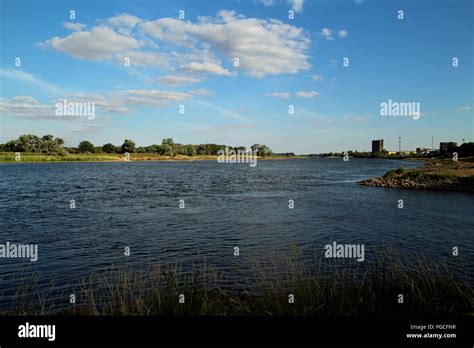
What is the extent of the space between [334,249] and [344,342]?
16.4 metres

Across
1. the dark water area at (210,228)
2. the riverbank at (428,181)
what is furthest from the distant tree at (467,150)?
the dark water area at (210,228)

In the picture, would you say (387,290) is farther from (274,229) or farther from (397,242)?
(274,229)

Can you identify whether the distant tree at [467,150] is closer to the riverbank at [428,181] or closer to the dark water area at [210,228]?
the riverbank at [428,181]

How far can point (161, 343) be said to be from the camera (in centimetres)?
636

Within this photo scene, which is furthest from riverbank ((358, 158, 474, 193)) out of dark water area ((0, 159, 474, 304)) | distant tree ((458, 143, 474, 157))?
distant tree ((458, 143, 474, 157))

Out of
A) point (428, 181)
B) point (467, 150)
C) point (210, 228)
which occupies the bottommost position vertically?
point (210, 228)

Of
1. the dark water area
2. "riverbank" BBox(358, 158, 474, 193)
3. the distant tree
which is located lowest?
the dark water area

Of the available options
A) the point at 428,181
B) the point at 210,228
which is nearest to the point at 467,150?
the point at 428,181

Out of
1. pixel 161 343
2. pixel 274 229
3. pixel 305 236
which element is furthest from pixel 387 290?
pixel 274 229

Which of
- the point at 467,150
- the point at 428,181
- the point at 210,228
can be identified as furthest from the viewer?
the point at 467,150

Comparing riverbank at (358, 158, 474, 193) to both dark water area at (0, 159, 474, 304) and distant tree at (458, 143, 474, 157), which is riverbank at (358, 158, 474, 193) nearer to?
dark water area at (0, 159, 474, 304)

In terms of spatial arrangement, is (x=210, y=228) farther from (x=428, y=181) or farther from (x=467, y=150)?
(x=467, y=150)

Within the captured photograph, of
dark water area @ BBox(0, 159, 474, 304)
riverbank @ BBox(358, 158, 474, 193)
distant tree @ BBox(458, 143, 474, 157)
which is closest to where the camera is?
dark water area @ BBox(0, 159, 474, 304)

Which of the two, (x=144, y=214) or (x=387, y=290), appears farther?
(x=144, y=214)
